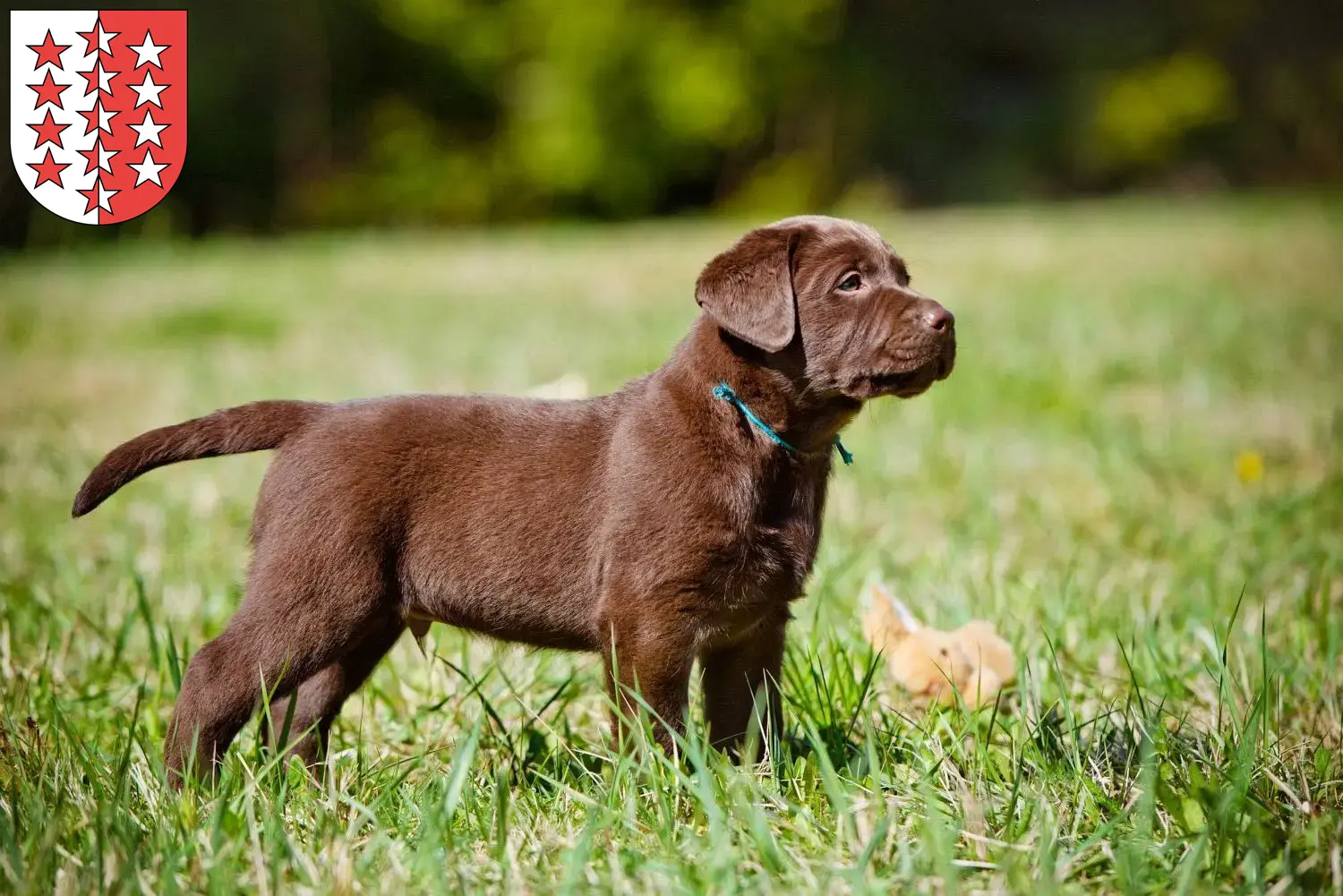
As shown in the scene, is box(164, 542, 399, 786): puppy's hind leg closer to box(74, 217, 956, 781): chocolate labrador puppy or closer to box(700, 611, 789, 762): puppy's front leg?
box(74, 217, 956, 781): chocolate labrador puppy

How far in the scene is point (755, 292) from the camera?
2.50 metres

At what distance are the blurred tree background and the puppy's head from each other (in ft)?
51.0

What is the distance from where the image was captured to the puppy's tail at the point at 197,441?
8.12 ft

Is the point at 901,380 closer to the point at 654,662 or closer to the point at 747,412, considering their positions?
the point at 747,412

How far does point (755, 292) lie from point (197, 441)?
1113mm

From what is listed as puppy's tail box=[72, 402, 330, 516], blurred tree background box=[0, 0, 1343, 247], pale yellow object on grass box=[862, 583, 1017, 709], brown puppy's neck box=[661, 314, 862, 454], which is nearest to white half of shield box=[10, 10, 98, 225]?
A: puppy's tail box=[72, 402, 330, 516]

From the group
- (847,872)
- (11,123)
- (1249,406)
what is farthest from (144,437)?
(1249,406)

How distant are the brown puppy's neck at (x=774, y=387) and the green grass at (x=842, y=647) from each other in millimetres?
524

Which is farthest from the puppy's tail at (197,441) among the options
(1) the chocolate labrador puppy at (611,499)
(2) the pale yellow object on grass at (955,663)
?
(2) the pale yellow object on grass at (955,663)

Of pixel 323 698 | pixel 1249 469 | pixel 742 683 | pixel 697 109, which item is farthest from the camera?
pixel 697 109

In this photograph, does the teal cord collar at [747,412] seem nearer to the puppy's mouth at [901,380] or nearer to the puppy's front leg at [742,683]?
the puppy's mouth at [901,380]

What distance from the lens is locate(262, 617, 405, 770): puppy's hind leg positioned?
2.73 meters

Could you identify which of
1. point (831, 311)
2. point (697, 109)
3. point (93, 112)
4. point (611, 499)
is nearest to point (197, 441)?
point (611, 499)

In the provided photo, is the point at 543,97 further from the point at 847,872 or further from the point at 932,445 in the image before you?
the point at 847,872
